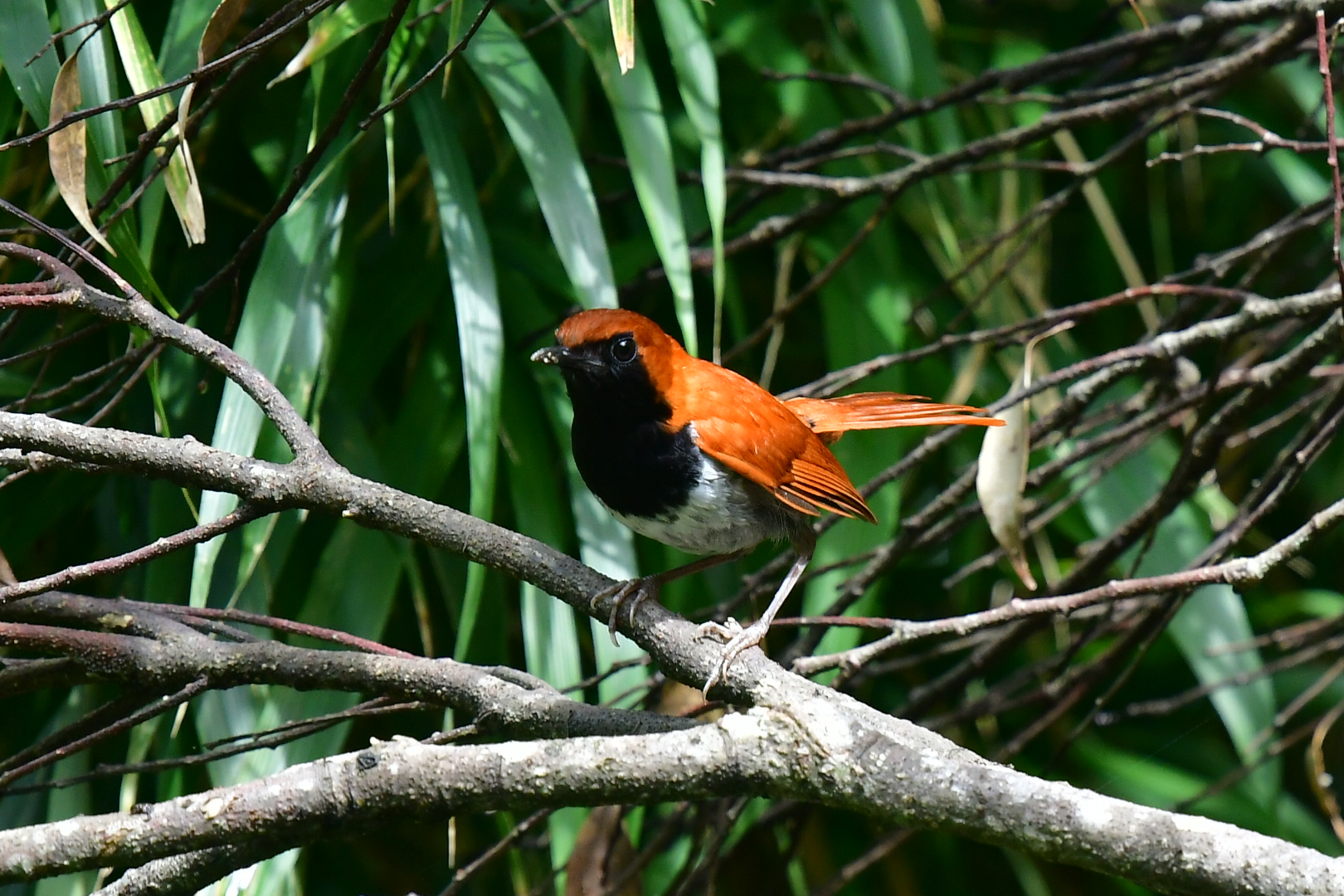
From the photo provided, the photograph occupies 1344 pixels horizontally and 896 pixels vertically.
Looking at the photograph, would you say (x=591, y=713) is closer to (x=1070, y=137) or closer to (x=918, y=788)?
(x=918, y=788)

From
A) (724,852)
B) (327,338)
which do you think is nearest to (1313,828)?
(724,852)

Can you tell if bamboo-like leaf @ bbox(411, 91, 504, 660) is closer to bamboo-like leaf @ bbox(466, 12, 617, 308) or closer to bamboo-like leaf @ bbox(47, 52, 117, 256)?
bamboo-like leaf @ bbox(466, 12, 617, 308)

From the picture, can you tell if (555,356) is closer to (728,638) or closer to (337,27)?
(728,638)

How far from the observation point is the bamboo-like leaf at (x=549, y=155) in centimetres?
247

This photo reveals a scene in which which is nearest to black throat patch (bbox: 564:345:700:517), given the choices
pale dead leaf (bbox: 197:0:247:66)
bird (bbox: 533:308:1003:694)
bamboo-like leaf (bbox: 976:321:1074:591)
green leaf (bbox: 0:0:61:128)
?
bird (bbox: 533:308:1003:694)

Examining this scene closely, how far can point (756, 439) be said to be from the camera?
2.35 meters

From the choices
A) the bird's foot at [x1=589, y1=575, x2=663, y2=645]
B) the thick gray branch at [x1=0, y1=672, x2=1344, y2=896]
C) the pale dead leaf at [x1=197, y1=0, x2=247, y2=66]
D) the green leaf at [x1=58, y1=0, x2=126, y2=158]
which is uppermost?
the green leaf at [x1=58, y1=0, x2=126, y2=158]

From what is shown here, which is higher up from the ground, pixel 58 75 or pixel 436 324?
pixel 436 324

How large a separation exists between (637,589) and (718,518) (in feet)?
0.86

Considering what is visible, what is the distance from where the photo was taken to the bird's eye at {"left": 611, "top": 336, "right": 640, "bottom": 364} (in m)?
2.27

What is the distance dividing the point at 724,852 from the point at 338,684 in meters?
1.50

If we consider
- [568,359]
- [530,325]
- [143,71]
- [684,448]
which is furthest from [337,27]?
[684,448]

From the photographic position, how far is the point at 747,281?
372cm

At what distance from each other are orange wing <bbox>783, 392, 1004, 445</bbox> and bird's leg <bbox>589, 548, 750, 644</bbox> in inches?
→ 14.2
